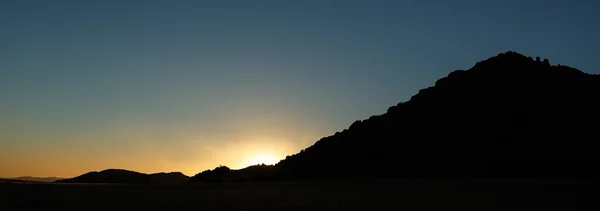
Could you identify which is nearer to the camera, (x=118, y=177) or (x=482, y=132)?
(x=482, y=132)

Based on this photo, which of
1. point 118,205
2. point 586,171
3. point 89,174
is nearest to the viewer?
point 118,205

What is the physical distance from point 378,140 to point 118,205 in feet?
149

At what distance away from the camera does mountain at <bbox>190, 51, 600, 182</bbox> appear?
52406mm

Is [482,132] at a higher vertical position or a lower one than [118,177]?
higher

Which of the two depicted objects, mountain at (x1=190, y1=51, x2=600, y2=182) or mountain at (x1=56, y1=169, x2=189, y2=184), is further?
mountain at (x1=56, y1=169, x2=189, y2=184)

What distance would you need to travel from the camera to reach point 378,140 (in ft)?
210

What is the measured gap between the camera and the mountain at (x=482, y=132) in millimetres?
52406

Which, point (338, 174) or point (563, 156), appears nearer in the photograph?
point (563, 156)

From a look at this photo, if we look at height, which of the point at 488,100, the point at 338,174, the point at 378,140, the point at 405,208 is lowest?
the point at 405,208

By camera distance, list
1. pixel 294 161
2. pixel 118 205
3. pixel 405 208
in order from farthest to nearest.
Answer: pixel 294 161 → pixel 118 205 → pixel 405 208

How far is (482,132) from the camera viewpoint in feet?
191

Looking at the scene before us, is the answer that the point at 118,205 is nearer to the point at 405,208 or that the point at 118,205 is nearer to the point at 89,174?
the point at 405,208

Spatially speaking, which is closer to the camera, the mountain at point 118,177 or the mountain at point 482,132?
the mountain at point 482,132

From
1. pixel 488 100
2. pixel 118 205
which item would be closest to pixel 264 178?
pixel 488 100
